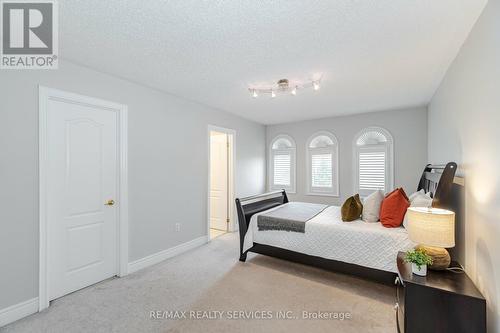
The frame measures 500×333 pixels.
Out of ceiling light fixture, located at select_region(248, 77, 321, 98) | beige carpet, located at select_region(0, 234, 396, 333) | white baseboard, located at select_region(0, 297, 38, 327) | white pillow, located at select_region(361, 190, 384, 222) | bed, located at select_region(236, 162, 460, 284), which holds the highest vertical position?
ceiling light fixture, located at select_region(248, 77, 321, 98)

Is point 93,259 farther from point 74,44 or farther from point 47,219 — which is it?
point 74,44

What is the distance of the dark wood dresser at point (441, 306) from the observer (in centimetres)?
136

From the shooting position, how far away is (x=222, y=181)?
4859 mm

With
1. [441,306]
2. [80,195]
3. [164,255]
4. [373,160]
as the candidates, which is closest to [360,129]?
[373,160]

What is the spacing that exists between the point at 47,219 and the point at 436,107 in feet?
16.8

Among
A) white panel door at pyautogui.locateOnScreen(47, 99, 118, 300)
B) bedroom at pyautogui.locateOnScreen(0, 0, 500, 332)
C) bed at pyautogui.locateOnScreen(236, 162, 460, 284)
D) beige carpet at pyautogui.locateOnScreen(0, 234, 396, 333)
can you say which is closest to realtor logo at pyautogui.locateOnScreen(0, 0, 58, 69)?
bedroom at pyautogui.locateOnScreen(0, 0, 500, 332)

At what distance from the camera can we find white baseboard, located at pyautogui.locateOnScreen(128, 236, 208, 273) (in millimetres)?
2982

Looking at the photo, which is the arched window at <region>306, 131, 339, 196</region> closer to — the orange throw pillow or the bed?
the bed

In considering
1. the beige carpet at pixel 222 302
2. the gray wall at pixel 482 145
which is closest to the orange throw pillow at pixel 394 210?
the gray wall at pixel 482 145

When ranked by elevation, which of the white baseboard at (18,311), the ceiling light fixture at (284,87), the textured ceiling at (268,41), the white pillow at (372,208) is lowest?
the white baseboard at (18,311)

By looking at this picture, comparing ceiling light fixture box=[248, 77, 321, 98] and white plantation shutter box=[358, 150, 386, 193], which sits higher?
ceiling light fixture box=[248, 77, 321, 98]

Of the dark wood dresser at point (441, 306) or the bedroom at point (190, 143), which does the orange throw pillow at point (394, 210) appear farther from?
the dark wood dresser at point (441, 306)

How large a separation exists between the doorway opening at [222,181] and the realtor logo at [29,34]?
9.22 feet

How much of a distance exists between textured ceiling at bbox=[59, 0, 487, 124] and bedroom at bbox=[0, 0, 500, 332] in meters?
0.02
